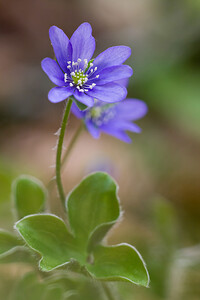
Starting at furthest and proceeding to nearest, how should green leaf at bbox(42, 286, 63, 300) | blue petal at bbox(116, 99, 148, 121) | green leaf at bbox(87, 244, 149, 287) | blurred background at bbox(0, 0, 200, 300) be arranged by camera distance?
blurred background at bbox(0, 0, 200, 300), blue petal at bbox(116, 99, 148, 121), green leaf at bbox(42, 286, 63, 300), green leaf at bbox(87, 244, 149, 287)

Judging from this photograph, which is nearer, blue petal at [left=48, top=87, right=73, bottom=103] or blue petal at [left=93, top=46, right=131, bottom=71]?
blue petal at [left=48, top=87, right=73, bottom=103]

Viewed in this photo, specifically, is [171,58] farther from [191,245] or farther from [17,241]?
[17,241]

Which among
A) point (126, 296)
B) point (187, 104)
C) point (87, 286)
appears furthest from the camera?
point (187, 104)

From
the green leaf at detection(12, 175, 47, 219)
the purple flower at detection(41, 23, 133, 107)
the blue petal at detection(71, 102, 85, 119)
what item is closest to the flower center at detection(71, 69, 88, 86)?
the purple flower at detection(41, 23, 133, 107)

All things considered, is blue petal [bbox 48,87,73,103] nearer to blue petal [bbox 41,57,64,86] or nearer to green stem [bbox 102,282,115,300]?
blue petal [bbox 41,57,64,86]

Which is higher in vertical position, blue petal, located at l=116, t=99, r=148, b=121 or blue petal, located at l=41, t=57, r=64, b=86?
blue petal, located at l=41, t=57, r=64, b=86

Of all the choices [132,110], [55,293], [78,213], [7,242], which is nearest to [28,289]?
[55,293]

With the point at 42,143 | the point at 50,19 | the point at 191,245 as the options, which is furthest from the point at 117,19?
the point at 191,245
